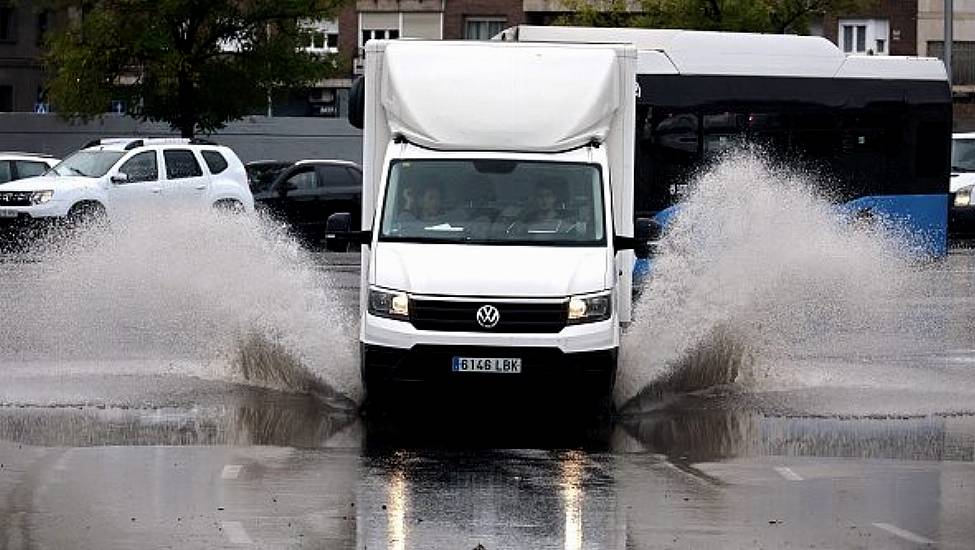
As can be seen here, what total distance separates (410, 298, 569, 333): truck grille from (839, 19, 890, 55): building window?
5127 centimetres

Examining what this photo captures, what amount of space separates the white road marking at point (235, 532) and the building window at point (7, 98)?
61.0 m

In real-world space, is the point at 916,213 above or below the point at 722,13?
below

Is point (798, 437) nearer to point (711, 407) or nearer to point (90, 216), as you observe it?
point (711, 407)

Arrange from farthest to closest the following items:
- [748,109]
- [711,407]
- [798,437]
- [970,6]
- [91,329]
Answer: [970,6] < [748,109] < [91,329] < [711,407] < [798,437]

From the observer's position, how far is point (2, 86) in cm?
6900

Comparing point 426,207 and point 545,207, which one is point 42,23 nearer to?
point 426,207

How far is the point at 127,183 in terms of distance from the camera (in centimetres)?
3478

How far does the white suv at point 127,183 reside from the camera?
3416cm

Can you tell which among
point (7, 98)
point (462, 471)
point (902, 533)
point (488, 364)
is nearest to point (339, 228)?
point (488, 364)

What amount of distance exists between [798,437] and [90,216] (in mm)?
21726

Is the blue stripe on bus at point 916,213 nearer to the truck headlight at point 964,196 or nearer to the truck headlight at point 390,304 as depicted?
the truck headlight at point 964,196

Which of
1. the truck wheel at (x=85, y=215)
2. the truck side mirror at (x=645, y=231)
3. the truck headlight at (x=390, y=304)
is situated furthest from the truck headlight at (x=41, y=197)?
the truck headlight at (x=390, y=304)

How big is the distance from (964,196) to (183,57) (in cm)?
1762

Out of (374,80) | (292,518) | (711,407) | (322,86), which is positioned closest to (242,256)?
(374,80)
